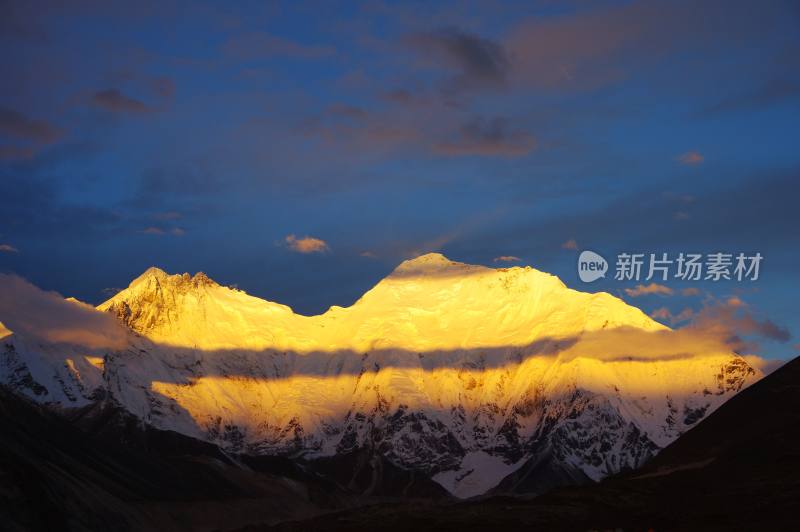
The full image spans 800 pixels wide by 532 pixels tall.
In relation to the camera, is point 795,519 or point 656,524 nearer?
point 795,519

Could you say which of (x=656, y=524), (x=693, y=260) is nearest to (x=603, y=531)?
(x=656, y=524)

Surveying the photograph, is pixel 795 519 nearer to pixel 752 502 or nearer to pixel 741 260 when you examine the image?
pixel 752 502

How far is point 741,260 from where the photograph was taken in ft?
614

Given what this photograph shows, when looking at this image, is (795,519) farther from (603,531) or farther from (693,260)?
(693,260)

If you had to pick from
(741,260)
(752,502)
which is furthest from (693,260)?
(752,502)

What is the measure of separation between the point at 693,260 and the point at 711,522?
37982 mm

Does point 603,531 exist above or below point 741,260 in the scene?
below

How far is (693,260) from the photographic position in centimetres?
19438

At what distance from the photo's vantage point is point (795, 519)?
181375mm

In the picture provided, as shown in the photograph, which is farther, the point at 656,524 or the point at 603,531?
the point at 656,524

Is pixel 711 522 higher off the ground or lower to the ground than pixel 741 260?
lower

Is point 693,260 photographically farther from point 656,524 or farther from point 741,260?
point 656,524

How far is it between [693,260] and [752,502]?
37.5m

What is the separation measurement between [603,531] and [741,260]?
4273cm
